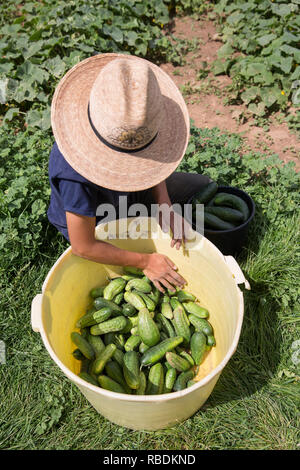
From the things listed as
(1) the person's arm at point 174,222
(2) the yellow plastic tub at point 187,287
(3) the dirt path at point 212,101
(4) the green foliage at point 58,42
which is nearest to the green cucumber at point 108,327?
(2) the yellow plastic tub at point 187,287

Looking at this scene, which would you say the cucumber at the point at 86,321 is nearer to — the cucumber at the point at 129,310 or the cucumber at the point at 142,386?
the cucumber at the point at 129,310

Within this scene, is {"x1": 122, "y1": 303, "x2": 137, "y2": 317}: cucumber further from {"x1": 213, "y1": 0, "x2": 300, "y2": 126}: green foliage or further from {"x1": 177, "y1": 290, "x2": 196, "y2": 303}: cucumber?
{"x1": 213, "y1": 0, "x2": 300, "y2": 126}: green foliage

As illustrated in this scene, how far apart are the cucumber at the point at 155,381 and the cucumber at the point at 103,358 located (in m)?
0.33

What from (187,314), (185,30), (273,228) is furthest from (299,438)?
(185,30)

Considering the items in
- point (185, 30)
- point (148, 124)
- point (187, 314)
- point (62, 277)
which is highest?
point (148, 124)

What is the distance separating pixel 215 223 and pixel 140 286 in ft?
3.17

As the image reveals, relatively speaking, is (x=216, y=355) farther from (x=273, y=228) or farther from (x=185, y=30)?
(x=185, y=30)

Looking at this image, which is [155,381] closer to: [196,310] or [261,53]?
[196,310]

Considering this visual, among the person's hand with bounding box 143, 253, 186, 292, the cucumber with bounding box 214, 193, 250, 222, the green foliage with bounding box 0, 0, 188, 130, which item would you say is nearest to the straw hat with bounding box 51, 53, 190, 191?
the person's hand with bounding box 143, 253, 186, 292

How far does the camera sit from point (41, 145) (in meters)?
4.98

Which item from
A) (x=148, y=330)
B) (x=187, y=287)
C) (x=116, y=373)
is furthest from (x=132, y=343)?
(x=187, y=287)

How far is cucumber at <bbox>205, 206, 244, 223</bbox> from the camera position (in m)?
3.91

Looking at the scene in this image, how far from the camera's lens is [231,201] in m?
4.11
